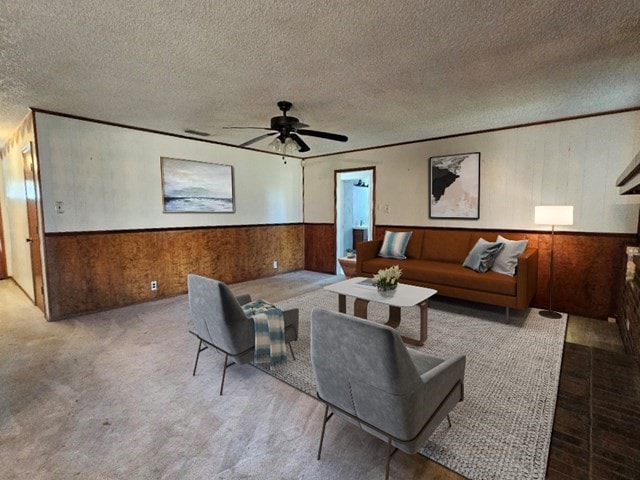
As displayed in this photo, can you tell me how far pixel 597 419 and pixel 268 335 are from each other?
2.21 meters

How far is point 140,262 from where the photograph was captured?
175 inches

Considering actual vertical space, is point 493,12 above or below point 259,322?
above

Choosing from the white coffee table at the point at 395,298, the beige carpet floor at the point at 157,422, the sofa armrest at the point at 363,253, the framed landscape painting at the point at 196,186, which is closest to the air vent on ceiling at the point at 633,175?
the white coffee table at the point at 395,298

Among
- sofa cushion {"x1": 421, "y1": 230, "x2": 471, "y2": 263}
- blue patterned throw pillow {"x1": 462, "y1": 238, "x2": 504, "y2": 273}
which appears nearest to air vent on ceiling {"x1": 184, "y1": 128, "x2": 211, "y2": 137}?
sofa cushion {"x1": 421, "y1": 230, "x2": 471, "y2": 263}

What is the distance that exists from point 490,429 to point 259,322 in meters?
1.64

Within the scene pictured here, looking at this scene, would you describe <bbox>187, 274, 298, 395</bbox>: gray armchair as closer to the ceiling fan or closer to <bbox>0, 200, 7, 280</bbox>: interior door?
the ceiling fan

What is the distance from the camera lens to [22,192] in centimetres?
441

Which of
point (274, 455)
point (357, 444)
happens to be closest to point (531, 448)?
point (357, 444)

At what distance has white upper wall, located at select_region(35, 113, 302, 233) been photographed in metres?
3.70

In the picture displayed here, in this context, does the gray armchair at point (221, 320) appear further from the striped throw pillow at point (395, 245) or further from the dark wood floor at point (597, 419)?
the striped throw pillow at point (395, 245)

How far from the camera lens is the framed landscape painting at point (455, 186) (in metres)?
4.64

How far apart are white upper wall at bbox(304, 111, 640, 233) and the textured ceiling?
370 millimetres

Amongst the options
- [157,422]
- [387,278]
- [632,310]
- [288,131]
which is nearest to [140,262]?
[288,131]

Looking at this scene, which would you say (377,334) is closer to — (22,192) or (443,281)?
(443,281)
